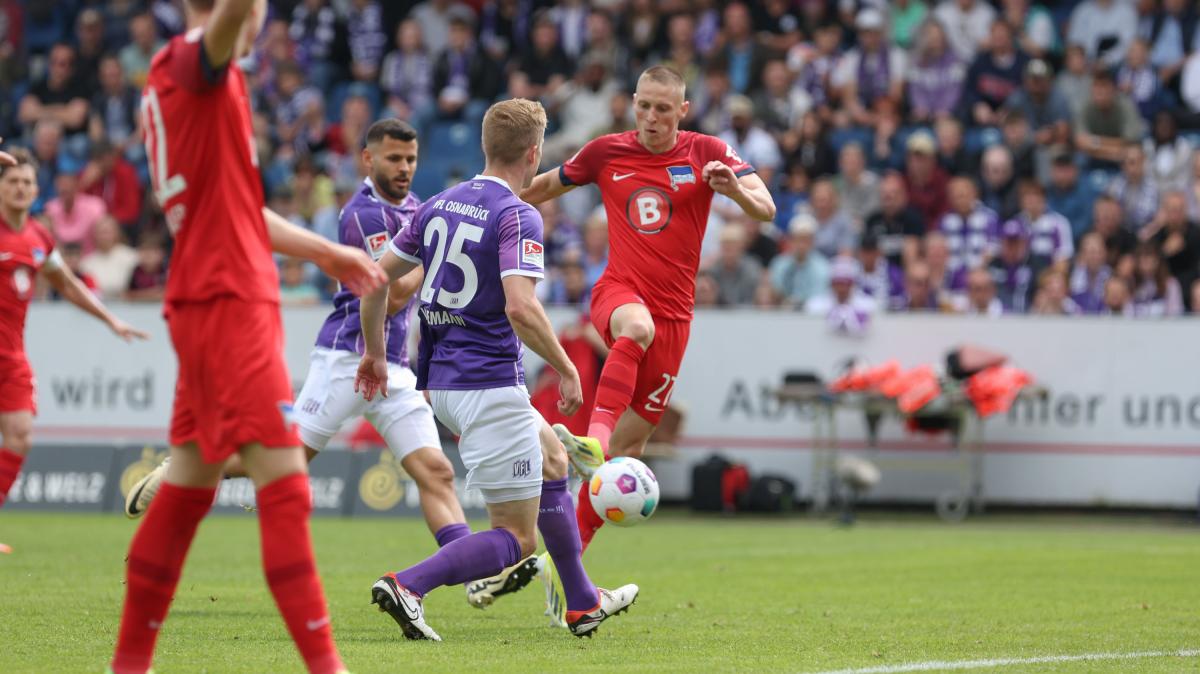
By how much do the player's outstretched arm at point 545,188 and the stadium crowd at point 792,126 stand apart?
883 centimetres

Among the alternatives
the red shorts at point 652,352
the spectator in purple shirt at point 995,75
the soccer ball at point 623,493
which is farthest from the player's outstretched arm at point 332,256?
the spectator in purple shirt at point 995,75

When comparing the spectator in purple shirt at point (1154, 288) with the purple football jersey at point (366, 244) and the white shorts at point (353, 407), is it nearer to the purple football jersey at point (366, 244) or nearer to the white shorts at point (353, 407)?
the purple football jersey at point (366, 244)

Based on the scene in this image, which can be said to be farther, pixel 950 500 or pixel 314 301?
pixel 314 301

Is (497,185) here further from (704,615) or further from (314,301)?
(314,301)

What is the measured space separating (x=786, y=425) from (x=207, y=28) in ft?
43.8

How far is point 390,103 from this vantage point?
928 inches

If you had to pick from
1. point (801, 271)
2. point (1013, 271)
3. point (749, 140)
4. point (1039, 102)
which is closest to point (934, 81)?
point (1039, 102)

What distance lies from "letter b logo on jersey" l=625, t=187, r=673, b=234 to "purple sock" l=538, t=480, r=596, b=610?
196 cm

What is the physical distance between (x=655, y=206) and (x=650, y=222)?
0.32ft

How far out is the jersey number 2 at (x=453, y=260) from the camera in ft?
25.0

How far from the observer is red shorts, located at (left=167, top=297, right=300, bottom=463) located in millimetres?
5504

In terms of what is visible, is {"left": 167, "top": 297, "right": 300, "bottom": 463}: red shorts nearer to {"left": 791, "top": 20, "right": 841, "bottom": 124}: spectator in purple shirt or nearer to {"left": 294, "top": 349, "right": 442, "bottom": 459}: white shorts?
{"left": 294, "top": 349, "right": 442, "bottom": 459}: white shorts

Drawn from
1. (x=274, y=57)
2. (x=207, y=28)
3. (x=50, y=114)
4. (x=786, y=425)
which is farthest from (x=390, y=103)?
(x=207, y=28)

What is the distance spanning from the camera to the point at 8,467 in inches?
457
